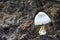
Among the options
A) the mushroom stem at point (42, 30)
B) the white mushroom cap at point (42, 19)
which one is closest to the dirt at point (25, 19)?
the mushroom stem at point (42, 30)

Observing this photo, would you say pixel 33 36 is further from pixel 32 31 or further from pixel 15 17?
pixel 15 17

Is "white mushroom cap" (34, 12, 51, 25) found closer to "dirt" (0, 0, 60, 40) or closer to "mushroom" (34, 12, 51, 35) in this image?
"mushroom" (34, 12, 51, 35)

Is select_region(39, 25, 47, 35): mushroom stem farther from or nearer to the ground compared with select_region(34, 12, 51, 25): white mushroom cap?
nearer to the ground

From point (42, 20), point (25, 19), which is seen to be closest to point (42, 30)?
point (42, 20)

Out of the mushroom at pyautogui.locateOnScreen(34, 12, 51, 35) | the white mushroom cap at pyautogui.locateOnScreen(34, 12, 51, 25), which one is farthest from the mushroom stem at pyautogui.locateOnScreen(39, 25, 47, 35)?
the white mushroom cap at pyautogui.locateOnScreen(34, 12, 51, 25)

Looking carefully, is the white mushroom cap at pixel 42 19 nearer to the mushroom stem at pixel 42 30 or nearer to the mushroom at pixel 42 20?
the mushroom at pixel 42 20

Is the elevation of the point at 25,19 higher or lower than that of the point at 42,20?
higher

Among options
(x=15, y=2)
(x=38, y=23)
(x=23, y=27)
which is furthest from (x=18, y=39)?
(x=15, y=2)

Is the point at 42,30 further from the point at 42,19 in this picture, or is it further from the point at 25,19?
the point at 25,19
